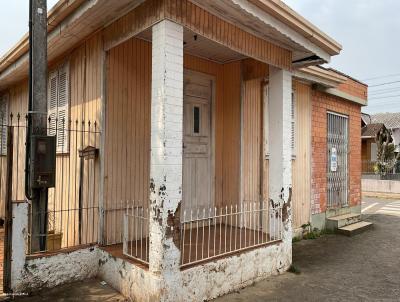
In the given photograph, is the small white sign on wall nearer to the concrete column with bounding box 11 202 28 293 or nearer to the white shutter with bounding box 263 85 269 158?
the white shutter with bounding box 263 85 269 158

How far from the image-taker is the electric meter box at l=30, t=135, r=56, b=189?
3.97m

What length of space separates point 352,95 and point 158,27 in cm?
726

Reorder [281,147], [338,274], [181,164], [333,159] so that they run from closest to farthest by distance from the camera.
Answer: [181,164] < [338,274] < [281,147] < [333,159]

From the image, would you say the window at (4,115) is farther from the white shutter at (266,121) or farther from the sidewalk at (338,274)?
the sidewalk at (338,274)

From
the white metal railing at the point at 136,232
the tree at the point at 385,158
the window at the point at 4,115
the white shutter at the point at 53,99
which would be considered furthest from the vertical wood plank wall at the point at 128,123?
the tree at the point at 385,158

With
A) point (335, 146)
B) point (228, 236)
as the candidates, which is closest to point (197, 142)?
point (228, 236)

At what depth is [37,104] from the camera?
13.5 feet

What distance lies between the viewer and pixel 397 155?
22.9 meters

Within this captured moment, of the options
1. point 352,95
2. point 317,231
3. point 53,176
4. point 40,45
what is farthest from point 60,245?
point 352,95

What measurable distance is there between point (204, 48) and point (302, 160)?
3.53 metres

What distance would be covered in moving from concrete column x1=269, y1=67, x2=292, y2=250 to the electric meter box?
3258mm

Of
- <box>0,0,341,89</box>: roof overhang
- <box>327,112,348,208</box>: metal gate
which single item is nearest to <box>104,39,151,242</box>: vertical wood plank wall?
<box>0,0,341,89</box>: roof overhang

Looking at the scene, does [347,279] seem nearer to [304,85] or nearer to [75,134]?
[304,85]

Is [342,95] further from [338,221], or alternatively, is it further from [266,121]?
[266,121]
